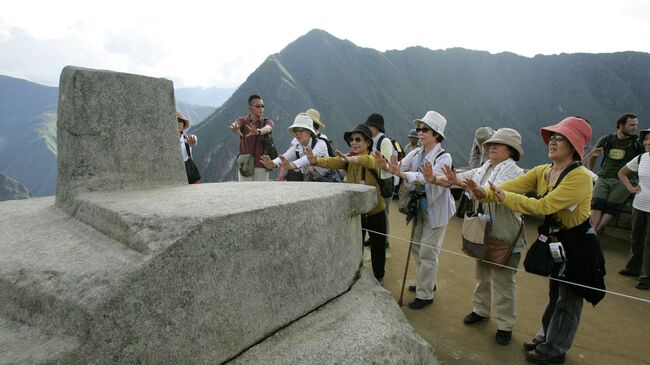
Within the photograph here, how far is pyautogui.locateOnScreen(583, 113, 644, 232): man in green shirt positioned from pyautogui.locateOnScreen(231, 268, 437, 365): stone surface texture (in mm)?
5496

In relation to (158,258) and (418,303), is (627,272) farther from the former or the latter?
(158,258)

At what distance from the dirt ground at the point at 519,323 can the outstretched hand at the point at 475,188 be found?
1483 millimetres

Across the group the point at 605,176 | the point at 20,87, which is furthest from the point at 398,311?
the point at 20,87

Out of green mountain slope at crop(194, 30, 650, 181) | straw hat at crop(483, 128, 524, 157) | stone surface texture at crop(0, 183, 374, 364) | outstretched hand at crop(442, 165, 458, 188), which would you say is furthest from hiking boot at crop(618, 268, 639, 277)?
green mountain slope at crop(194, 30, 650, 181)

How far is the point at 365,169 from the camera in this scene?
4480mm

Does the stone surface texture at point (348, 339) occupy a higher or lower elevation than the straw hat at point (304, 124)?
lower

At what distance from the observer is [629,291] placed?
516cm

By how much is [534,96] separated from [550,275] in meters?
128

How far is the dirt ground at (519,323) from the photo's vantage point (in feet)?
11.6

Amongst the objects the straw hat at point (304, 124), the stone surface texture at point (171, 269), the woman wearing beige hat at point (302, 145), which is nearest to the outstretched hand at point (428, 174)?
the stone surface texture at point (171, 269)

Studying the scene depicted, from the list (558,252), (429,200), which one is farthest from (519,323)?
(429,200)

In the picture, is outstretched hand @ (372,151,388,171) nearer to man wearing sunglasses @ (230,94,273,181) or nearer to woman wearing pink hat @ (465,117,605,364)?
woman wearing pink hat @ (465,117,605,364)

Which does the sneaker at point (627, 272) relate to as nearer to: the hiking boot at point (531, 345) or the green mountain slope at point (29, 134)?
the hiking boot at point (531, 345)

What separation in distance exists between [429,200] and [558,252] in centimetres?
144
